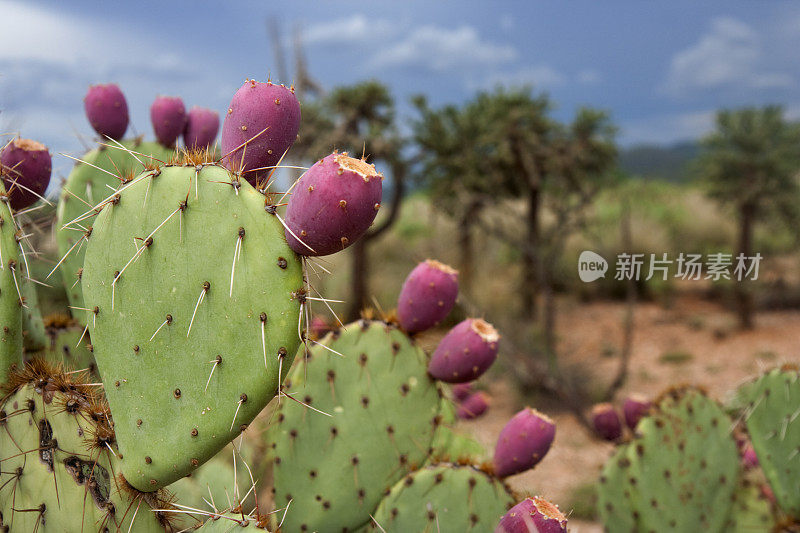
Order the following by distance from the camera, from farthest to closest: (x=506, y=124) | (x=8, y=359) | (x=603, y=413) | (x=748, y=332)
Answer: (x=748, y=332) < (x=506, y=124) < (x=603, y=413) < (x=8, y=359)

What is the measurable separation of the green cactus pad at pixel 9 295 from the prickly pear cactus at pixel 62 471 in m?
0.09

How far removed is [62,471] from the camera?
3.23 feet

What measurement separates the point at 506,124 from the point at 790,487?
15.0 feet

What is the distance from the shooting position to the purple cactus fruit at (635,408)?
2.18 m

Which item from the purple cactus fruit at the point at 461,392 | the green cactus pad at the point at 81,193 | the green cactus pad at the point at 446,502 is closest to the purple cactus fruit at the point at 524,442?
the green cactus pad at the point at 446,502

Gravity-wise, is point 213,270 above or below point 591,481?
above

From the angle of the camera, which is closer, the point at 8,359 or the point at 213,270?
the point at 213,270

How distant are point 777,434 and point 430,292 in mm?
1434

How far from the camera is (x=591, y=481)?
4301 mm

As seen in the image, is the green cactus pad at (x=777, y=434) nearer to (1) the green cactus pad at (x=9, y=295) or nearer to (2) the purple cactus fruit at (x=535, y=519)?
(2) the purple cactus fruit at (x=535, y=519)

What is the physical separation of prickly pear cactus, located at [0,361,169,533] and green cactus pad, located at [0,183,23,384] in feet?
0.31

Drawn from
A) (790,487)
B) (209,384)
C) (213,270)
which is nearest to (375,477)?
(209,384)

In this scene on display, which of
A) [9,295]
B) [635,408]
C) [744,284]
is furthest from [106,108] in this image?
[744,284]

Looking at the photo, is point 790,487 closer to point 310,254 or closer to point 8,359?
point 310,254
